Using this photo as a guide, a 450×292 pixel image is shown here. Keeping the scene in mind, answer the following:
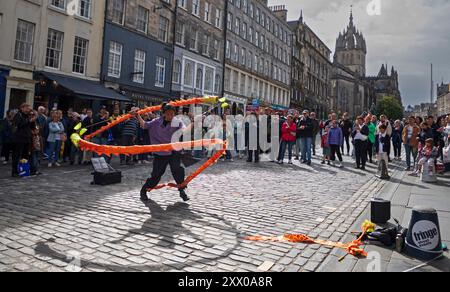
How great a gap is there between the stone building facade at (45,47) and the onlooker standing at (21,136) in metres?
9.97

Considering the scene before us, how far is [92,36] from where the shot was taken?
→ 75.7ft

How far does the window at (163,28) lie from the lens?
96.6ft

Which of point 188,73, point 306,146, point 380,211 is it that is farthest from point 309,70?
point 380,211

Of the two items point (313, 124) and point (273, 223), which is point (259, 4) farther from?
point (273, 223)

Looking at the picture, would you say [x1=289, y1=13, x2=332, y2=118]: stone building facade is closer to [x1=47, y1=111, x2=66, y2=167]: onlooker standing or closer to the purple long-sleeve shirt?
[x1=47, y1=111, x2=66, y2=167]: onlooker standing

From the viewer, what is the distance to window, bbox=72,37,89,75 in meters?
22.2

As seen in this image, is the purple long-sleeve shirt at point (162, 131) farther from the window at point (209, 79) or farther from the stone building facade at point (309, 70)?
the stone building facade at point (309, 70)

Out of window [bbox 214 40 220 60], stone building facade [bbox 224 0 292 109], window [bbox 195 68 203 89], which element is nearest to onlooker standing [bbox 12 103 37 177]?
window [bbox 195 68 203 89]

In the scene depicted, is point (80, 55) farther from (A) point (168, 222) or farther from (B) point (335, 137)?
(A) point (168, 222)

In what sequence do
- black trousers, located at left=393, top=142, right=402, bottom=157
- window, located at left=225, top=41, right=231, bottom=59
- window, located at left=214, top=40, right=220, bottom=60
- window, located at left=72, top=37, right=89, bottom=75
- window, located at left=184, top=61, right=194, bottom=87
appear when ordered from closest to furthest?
black trousers, located at left=393, top=142, right=402, bottom=157 < window, located at left=72, top=37, right=89, bottom=75 < window, located at left=184, top=61, right=194, bottom=87 < window, located at left=214, top=40, right=220, bottom=60 < window, located at left=225, top=41, right=231, bottom=59

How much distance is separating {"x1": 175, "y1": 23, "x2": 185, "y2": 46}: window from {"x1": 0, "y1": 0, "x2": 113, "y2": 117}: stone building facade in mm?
8666

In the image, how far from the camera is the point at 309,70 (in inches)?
2660

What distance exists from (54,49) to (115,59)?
4.83m
